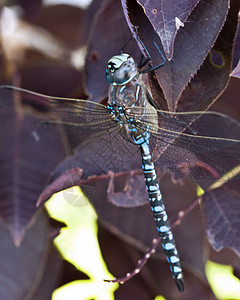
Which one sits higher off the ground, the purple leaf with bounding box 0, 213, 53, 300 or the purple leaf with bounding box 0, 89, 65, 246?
the purple leaf with bounding box 0, 89, 65, 246

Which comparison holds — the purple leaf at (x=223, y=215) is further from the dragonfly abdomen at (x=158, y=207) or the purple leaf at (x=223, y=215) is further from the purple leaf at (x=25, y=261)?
the purple leaf at (x=25, y=261)

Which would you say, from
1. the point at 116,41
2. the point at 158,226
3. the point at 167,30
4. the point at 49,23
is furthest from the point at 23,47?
the point at 167,30

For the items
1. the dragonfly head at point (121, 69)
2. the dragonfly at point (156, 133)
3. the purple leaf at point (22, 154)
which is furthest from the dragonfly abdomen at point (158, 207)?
the purple leaf at point (22, 154)

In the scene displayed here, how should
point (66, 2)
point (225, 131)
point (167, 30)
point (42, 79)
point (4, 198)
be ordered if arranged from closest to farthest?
1. point (167, 30)
2. point (225, 131)
3. point (4, 198)
4. point (42, 79)
5. point (66, 2)

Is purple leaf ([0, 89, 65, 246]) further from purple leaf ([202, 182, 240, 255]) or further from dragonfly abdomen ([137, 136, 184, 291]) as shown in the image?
purple leaf ([202, 182, 240, 255])

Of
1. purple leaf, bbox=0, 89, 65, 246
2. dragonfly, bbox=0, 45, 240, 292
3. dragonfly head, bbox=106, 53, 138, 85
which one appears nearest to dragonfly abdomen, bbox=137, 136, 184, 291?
dragonfly, bbox=0, 45, 240, 292

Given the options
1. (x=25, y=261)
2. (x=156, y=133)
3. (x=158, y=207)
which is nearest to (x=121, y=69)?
(x=156, y=133)

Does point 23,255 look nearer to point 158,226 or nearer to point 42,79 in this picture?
point 158,226
